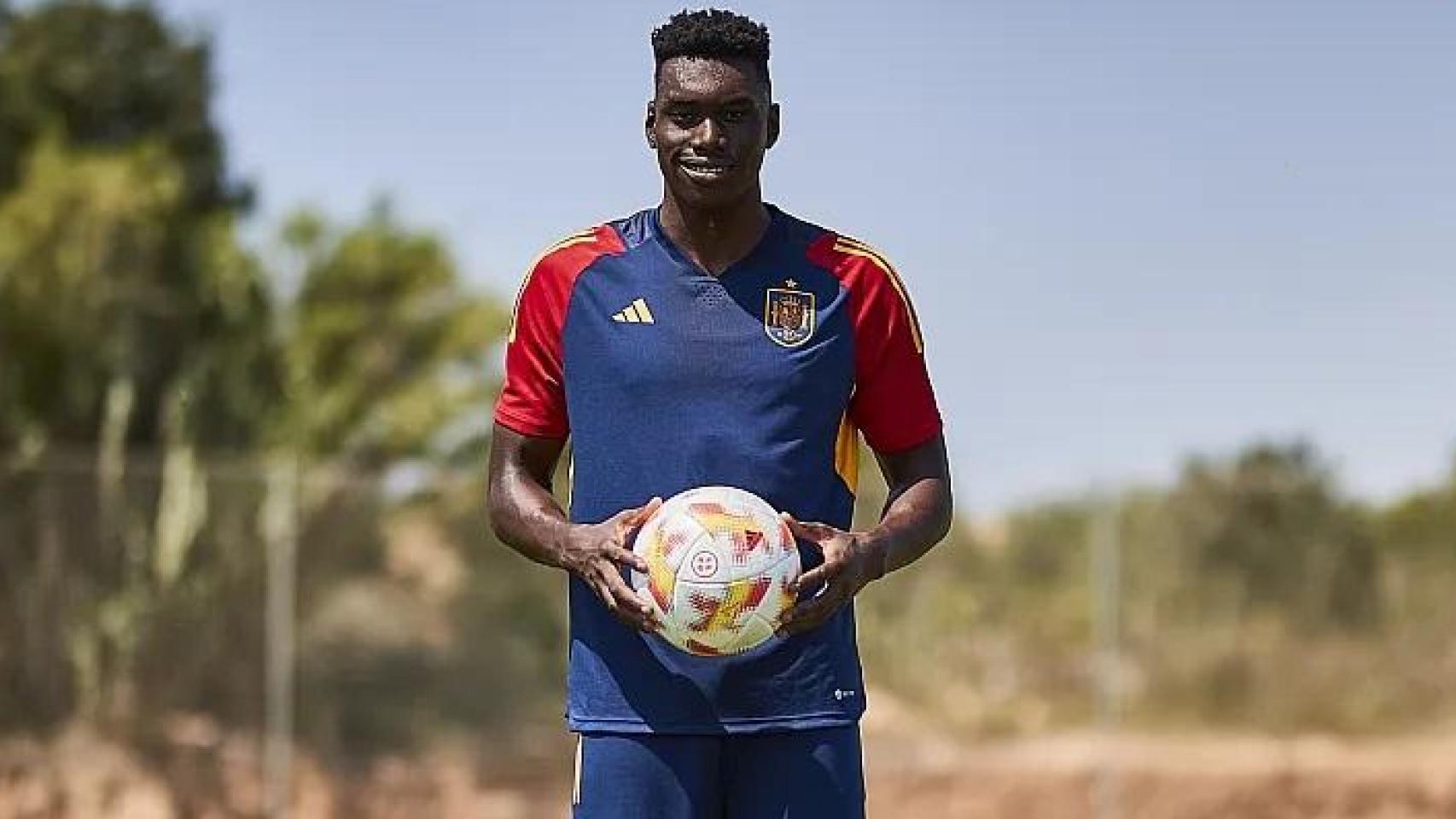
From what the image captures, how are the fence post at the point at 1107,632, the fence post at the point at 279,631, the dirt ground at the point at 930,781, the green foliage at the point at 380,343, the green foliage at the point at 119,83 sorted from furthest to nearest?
1. the green foliage at the point at 119,83
2. the green foliage at the point at 380,343
3. the fence post at the point at 1107,632
4. the fence post at the point at 279,631
5. the dirt ground at the point at 930,781

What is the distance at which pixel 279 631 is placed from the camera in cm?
1477

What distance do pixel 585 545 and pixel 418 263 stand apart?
16.2 meters

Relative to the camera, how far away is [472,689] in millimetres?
15312

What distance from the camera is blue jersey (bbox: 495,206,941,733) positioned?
164 inches

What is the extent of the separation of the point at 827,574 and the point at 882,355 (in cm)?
54

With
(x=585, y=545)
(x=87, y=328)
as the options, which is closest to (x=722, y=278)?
(x=585, y=545)

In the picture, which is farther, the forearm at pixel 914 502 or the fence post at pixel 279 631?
the fence post at pixel 279 631

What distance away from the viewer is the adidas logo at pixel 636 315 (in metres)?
4.25

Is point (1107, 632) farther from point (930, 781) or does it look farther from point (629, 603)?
point (629, 603)

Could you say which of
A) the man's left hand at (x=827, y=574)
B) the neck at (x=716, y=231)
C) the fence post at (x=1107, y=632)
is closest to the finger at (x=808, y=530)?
the man's left hand at (x=827, y=574)

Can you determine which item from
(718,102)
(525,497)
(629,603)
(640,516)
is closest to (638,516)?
(640,516)

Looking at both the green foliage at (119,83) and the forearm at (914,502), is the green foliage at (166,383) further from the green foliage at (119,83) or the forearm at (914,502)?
the forearm at (914,502)

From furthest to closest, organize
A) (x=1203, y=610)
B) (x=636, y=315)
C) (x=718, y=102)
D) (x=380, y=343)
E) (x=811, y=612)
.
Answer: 1. (x=380, y=343)
2. (x=1203, y=610)
3. (x=636, y=315)
4. (x=718, y=102)
5. (x=811, y=612)

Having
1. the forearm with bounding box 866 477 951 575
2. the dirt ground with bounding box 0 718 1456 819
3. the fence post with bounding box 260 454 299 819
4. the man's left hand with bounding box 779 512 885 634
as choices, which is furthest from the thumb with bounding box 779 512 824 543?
the fence post with bounding box 260 454 299 819
